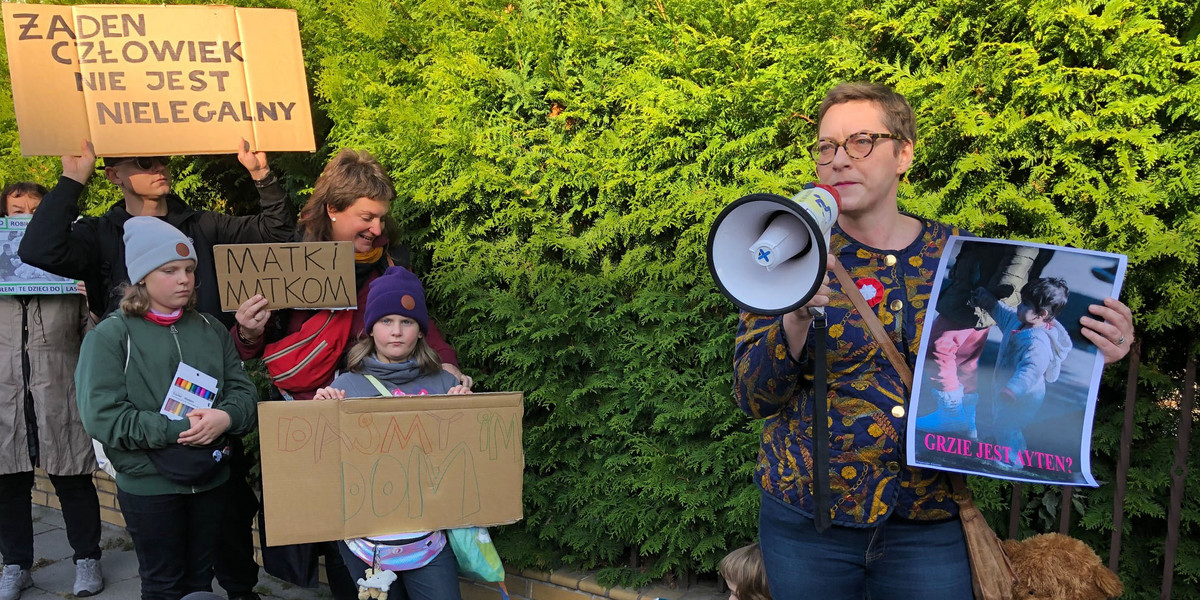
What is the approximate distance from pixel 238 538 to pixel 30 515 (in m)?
1.53

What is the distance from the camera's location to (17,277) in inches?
174

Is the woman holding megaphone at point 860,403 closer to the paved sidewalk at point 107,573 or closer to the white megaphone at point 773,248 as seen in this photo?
the white megaphone at point 773,248

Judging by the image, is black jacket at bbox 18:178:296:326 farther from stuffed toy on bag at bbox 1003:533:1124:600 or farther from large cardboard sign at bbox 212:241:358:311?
stuffed toy on bag at bbox 1003:533:1124:600

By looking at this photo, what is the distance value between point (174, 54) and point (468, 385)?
192 cm

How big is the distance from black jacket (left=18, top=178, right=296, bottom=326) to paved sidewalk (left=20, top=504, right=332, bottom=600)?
65.3 inches

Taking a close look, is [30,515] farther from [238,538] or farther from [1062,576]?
[1062,576]

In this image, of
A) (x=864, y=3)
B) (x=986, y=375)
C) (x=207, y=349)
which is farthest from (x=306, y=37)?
(x=986, y=375)

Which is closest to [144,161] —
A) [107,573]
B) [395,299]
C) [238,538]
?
[395,299]

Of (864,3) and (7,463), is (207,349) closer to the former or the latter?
(7,463)

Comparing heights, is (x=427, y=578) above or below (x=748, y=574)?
below

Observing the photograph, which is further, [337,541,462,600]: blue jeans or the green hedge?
[337,541,462,600]: blue jeans

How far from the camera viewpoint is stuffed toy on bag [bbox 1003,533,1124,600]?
2037 mm

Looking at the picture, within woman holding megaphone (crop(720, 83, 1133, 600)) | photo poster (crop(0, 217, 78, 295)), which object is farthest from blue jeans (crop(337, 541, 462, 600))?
photo poster (crop(0, 217, 78, 295))

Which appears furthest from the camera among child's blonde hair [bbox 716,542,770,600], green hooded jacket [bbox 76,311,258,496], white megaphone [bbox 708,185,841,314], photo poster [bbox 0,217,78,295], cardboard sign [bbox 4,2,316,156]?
photo poster [bbox 0,217,78,295]
